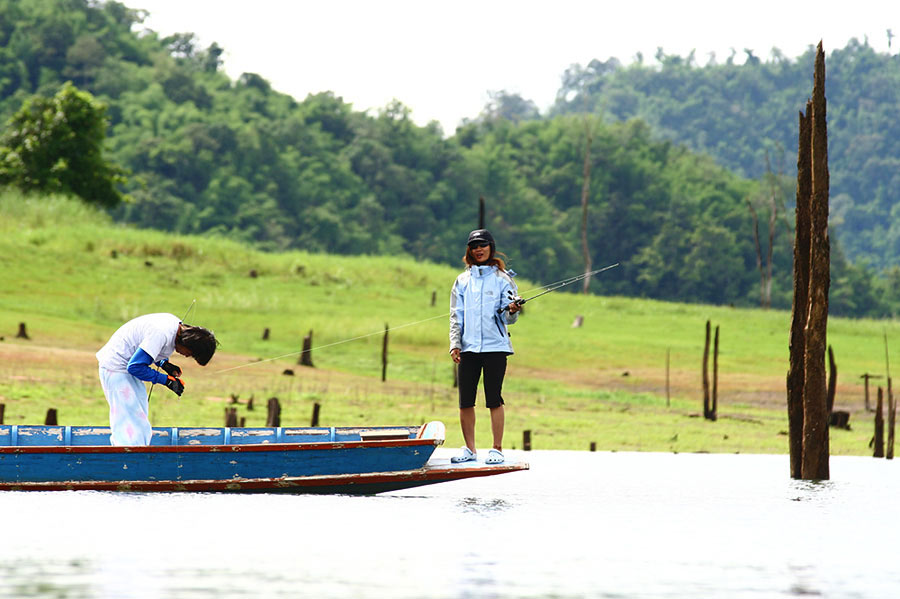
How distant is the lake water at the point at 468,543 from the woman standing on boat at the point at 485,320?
110 centimetres

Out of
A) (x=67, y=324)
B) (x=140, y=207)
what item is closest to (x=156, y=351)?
(x=67, y=324)

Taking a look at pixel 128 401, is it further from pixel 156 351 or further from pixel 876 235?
pixel 876 235

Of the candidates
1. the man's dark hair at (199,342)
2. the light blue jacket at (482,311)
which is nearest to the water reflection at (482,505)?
the light blue jacket at (482,311)

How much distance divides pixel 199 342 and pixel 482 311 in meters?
2.75

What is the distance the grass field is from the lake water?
6809 millimetres

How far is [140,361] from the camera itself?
1296cm

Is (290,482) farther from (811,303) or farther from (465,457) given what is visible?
(811,303)

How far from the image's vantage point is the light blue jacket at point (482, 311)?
13805 mm

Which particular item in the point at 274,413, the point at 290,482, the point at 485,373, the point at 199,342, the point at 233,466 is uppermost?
the point at 199,342

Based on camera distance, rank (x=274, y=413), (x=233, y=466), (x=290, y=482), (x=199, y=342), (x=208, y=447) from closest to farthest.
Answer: (x=199, y=342) < (x=208, y=447) < (x=233, y=466) < (x=290, y=482) < (x=274, y=413)

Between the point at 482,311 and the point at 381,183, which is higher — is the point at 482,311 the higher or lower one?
the lower one

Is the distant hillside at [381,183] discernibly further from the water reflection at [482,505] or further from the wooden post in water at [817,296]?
the water reflection at [482,505]

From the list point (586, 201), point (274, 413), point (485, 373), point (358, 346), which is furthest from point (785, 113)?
point (485, 373)

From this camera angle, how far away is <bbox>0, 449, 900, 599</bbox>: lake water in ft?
30.6
